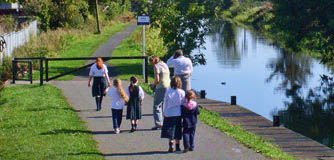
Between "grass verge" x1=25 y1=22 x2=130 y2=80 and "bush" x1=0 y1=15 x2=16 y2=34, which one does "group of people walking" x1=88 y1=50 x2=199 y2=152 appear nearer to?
"grass verge" x1=25 y1=22 x2=130 y2=80

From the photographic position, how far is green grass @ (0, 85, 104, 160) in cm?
1066

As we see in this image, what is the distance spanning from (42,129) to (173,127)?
3.45 metres

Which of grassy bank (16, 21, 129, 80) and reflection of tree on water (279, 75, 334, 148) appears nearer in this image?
reflection of tree on water (279, 75, 334, 148)

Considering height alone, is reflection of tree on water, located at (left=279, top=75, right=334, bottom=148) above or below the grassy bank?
below

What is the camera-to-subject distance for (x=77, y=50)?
35125mm

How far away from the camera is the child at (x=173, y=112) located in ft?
36.0

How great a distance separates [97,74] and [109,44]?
2511 centimetres

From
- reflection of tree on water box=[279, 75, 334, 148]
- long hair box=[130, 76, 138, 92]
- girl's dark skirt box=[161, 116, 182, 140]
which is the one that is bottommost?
reflection of tree on water box=[279, 75, 334, 148]


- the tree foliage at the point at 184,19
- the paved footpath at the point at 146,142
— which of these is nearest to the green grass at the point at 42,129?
the paved footpath at the point at 146,142

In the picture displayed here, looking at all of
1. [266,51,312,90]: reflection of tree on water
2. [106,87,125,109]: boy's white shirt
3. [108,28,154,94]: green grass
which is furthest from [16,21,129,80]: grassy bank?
[266,51,312,90]: reflection of tree on water

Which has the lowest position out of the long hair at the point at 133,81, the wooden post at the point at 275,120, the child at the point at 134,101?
the wooden post at the point at 275,120

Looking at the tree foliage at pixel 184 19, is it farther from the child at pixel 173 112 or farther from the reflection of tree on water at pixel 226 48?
the child at pixel 173 112

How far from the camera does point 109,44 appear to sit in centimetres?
4028

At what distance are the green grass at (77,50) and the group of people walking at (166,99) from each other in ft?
34.5
